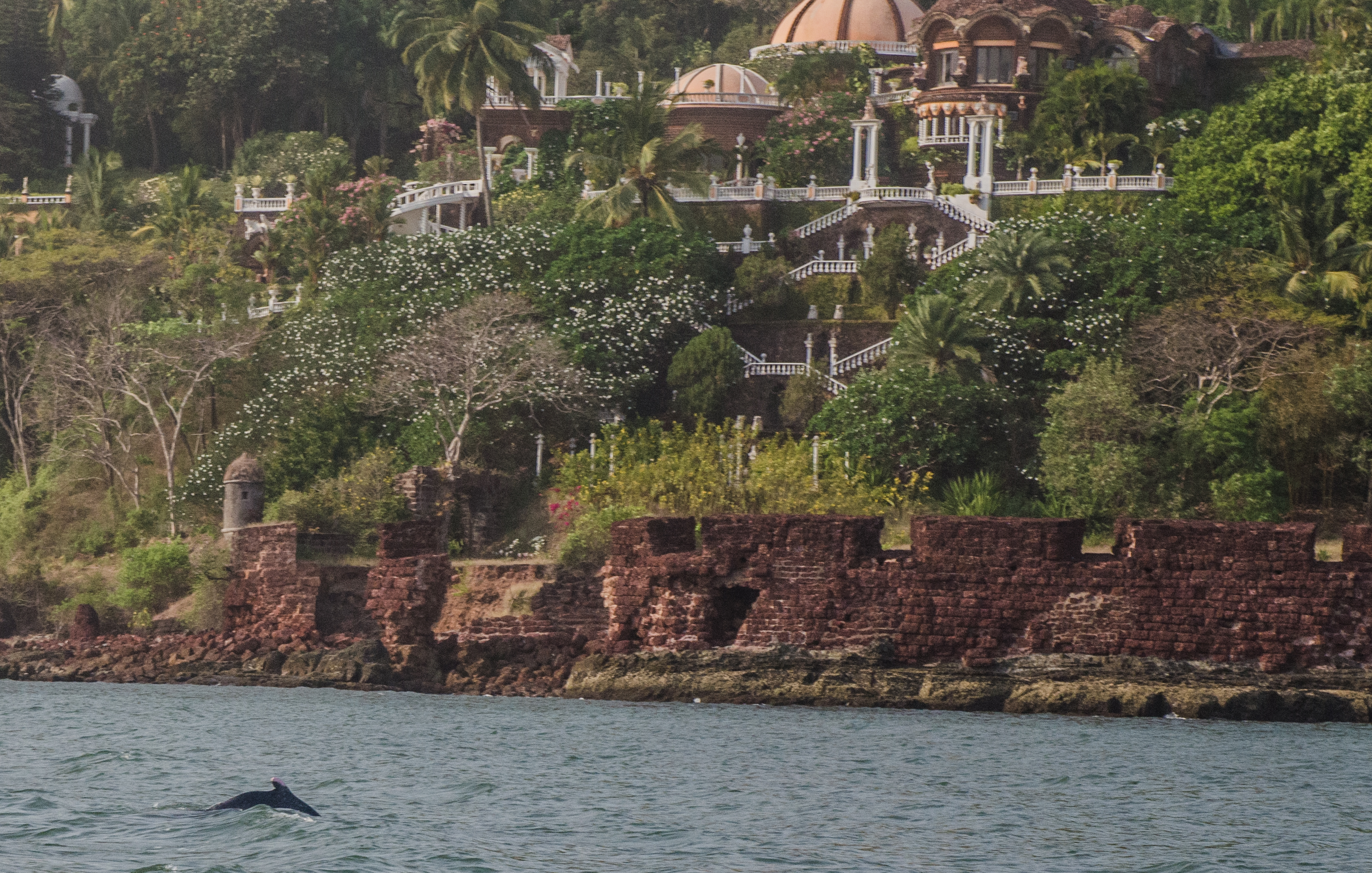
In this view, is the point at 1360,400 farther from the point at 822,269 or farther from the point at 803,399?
the point at 822,269

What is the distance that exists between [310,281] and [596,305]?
10028 millimetres

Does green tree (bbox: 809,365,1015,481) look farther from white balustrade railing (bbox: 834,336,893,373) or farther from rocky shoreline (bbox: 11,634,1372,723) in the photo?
rocky shoreline (bbox: 11,634,1372,723)

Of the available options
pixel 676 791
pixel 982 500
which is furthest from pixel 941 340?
pixel 676 791

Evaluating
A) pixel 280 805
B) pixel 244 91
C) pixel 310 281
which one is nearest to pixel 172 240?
pixel 310 281

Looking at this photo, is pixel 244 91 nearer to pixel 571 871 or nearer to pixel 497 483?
pixel 497 483

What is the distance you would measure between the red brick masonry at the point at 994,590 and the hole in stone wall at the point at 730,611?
3 centimetres

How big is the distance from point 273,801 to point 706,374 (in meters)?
29.0

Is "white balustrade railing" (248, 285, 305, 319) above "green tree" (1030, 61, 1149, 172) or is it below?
below

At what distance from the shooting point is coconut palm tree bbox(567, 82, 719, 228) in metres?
55.9

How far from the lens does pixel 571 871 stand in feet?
69.6

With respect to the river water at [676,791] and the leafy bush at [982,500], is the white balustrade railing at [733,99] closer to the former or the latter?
the leafy bush at [982,500]

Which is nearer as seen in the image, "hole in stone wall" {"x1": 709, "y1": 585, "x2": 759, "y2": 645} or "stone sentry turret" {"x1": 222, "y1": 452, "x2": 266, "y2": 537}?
"hole in stone wall" {"x1": 709, "y1": 585, "x2": 759, "y2": 645}

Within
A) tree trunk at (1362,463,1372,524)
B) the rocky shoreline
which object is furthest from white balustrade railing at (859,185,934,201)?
the rocky shoreline

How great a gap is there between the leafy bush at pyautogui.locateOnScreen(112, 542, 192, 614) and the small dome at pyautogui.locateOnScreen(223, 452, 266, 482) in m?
1.74
